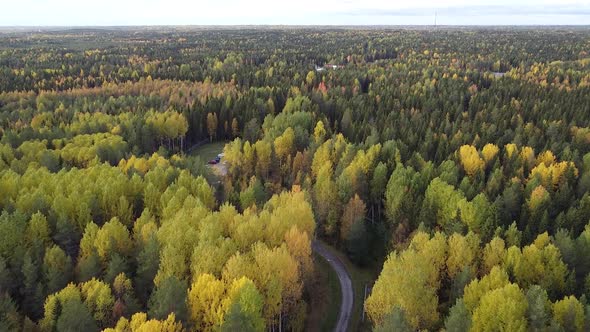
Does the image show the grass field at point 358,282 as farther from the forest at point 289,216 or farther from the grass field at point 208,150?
Result: the grass field at point 208,150

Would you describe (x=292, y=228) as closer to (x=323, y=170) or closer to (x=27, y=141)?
(x=323, y=170)

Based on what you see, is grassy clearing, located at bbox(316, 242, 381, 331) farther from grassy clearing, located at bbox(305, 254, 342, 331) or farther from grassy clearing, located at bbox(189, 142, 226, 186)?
grassy clearing, located at bbox(189, 142, 226, 186)

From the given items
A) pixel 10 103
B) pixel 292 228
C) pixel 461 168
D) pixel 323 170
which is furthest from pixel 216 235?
pixel 10 103

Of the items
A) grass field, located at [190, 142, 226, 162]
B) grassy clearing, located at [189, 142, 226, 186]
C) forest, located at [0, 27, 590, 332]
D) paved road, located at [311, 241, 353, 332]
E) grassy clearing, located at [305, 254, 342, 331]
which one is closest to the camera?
forest, located at [0, 27, 590, 332]

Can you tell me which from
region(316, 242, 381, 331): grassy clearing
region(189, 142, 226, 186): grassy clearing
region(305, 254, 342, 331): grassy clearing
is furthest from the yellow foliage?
region(189, 142, 226, 186): grassy clearing

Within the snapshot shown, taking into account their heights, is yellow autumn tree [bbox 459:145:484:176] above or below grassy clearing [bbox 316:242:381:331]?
above

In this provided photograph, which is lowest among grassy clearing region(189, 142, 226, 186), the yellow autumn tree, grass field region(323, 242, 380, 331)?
grass field region(323, 242, 380, 331)

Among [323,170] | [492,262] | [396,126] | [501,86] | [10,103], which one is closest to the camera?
[492,262]
